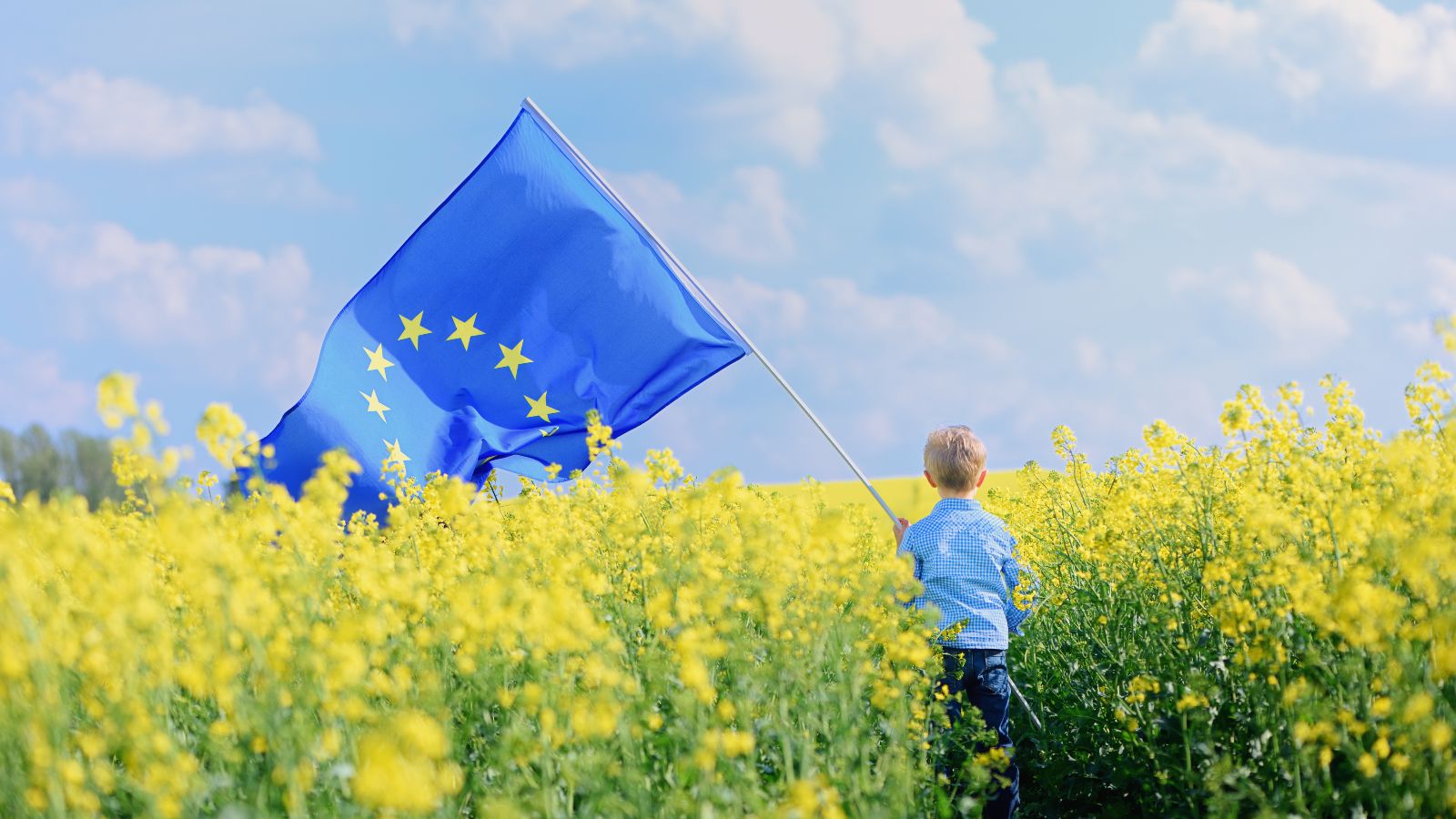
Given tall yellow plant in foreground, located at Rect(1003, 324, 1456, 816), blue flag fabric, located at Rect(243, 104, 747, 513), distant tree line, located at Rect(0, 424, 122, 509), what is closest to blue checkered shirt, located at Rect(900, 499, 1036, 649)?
tall yellow plant in foreground, located at Rect(1003, 324, 1456, 816)

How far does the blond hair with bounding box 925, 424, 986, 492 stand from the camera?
5.75 metres

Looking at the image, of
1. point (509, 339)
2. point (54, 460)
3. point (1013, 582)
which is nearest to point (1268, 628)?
point (1013, 582)

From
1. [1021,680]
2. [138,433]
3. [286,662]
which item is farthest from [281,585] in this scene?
[1021,680]

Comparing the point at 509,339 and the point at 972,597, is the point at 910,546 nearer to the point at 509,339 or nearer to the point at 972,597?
the point at 972,597

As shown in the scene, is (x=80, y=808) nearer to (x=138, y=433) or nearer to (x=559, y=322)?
(x=138, y=433)

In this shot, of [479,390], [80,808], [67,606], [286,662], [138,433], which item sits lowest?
[80,808]

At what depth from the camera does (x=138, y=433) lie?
3.84 meters

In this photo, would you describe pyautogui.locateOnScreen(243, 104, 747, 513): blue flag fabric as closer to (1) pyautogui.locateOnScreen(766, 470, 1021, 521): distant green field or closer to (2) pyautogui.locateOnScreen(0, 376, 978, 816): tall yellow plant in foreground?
(2) pyautogui.locateOnScreen(0, 376, 978, 816): tall yellow plant in foreground

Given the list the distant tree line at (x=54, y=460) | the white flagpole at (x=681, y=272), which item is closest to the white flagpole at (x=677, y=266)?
the white flagpole at (x=681, y=272)

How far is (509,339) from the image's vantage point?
8.73m

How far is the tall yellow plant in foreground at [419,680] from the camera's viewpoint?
3107 millimetres

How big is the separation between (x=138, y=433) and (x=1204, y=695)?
3.96 metres

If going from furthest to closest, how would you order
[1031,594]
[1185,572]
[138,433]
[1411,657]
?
[1031,594], [1185,572], [138,433], [1411,657]

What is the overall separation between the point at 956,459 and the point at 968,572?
1.92 feet
